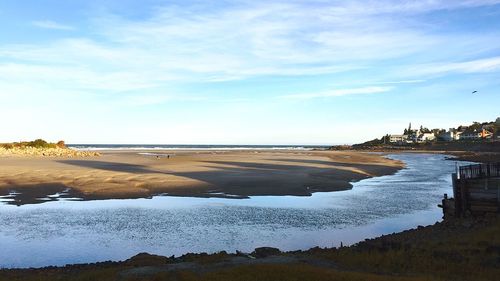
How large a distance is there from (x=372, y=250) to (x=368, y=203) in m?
15.2

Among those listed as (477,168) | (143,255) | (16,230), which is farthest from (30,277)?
(477,168)

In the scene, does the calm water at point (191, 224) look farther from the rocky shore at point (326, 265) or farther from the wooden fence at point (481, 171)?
the wooden fence at point (481, 171)

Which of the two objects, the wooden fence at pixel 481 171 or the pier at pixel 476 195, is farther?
the wooden fence at pixel 481 171

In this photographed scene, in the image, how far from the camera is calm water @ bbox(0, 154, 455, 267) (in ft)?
60.1

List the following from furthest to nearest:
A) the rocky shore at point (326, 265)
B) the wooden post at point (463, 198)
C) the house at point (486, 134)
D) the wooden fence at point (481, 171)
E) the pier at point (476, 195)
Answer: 1. the house at point (486, 134)
2. the wooden fence at point (481, 171)
3. the wooden post at point (463, 198)
4. the pier at point (476, 195)
5. the rocky shore at point (326, 265)

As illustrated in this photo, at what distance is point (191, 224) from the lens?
908 inches

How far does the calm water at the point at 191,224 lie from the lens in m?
18.3

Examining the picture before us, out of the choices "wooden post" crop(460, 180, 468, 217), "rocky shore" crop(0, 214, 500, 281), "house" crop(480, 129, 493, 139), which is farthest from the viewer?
"house" crop(480, 129, 493, 139)

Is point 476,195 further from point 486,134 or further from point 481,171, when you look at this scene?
point 486,134

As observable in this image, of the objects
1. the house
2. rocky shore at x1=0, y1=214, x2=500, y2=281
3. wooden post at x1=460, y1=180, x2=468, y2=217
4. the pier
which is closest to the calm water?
the pier

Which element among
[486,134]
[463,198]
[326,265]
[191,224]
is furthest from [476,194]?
[486,134]

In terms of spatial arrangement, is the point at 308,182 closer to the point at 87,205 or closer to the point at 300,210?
the point at 300,210

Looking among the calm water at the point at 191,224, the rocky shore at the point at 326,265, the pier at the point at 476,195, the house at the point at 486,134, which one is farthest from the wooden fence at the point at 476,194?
the house at the point at 486,134

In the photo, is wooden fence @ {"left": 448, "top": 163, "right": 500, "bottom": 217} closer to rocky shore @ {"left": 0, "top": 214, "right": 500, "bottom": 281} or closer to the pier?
the pier
